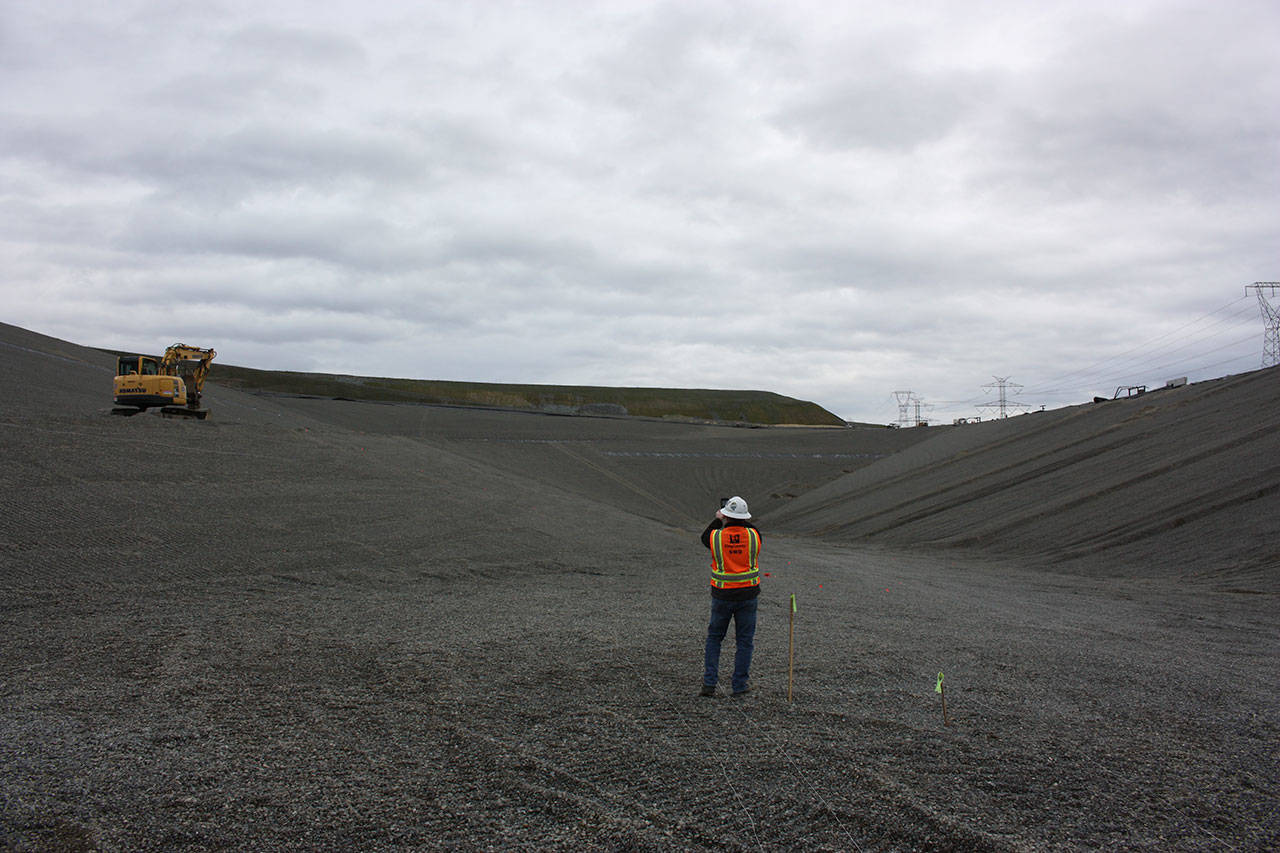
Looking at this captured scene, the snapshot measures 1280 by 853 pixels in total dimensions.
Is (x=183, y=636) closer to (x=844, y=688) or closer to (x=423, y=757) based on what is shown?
(x=423, y=757)

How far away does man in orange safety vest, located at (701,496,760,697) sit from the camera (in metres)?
7.09

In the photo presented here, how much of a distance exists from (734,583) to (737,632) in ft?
1.55

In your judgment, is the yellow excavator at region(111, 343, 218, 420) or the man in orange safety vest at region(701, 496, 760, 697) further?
the yellow excavator at region(111, 343, 218, 420)

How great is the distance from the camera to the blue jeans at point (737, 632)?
720 centimetres

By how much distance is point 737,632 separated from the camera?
7250mm

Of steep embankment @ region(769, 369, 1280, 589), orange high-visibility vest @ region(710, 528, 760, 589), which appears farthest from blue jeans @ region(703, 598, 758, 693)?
steep embankment @ region(769, 369, 1280, 589)

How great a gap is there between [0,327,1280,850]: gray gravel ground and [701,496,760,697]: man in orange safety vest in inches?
13.1

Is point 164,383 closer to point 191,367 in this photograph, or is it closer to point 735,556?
point 191,367

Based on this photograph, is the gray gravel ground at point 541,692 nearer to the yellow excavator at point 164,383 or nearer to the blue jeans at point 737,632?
the blue jeans at point 737,632

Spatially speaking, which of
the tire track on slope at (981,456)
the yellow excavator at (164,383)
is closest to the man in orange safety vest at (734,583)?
the tire track on slope at (981,456)

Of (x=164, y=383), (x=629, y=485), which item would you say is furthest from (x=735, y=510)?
(x=629, y=485)

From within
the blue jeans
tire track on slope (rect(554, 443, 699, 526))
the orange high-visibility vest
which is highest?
the orange high-visibility vest

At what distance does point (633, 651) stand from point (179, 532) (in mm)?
9664

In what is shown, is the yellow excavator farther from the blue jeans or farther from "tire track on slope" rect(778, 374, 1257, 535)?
the blue jeans
